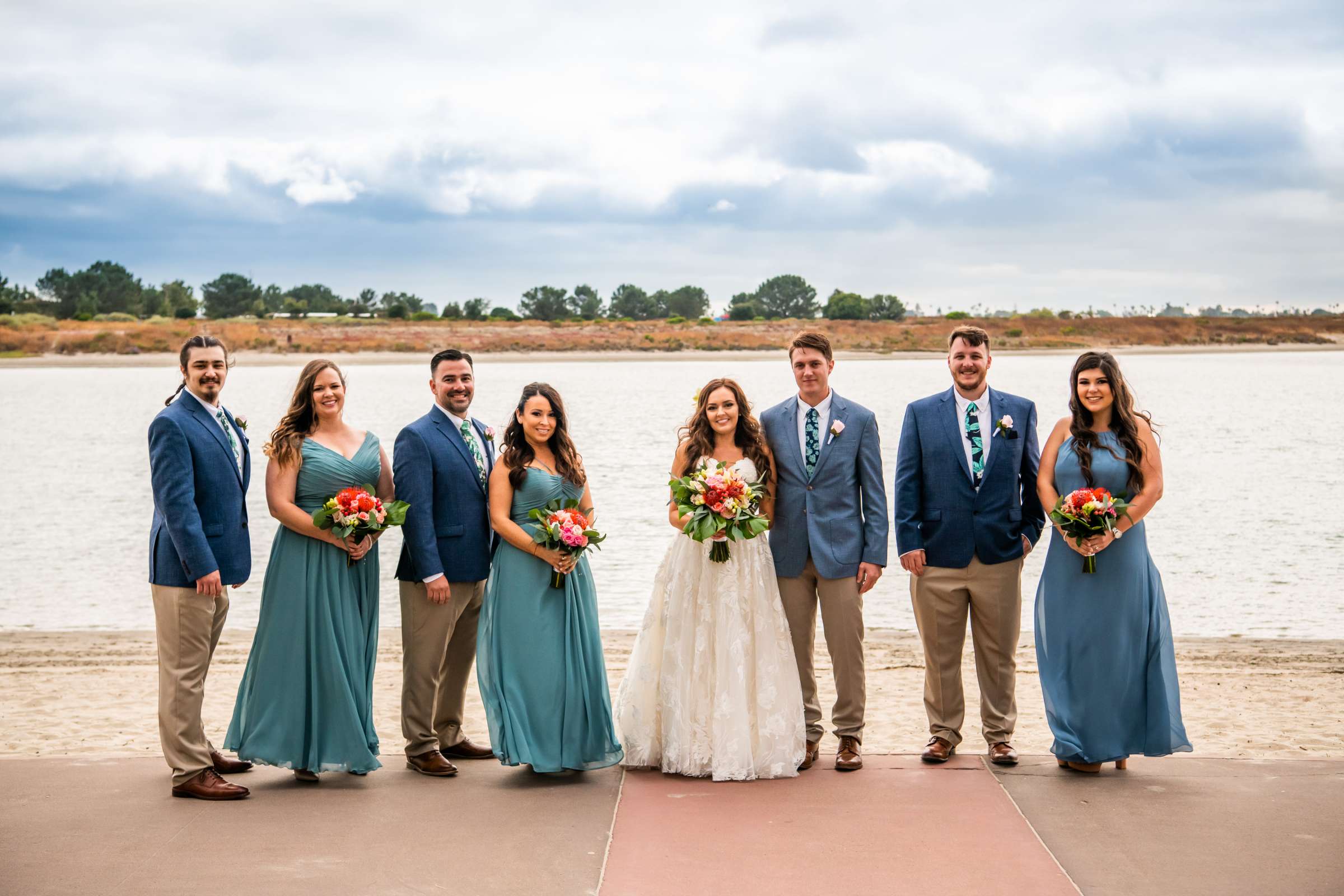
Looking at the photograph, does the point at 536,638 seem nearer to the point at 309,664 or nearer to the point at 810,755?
the point at 309,664

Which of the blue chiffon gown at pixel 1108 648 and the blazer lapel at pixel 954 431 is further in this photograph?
the blazer lapel at pixel 954 431

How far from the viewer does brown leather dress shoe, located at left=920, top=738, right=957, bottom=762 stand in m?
6.06

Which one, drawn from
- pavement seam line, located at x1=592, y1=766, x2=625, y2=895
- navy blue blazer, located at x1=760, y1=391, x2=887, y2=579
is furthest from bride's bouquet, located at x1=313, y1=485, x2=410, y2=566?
navy blue blazer, located at x1=760, y1=391, x2=887, y2=579

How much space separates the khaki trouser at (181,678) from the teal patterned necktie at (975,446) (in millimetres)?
3815

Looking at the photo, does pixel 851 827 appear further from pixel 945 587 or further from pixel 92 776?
pixel 92 776

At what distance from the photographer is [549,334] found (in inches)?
2247

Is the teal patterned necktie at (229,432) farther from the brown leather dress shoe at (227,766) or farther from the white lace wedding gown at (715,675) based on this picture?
the white lace wedding gown at (715,675)

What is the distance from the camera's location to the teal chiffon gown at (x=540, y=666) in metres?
5.80

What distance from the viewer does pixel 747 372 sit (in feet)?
222

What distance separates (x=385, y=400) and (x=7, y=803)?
1652 inches

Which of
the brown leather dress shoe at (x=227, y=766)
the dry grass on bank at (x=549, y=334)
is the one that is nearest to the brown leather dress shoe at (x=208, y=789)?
the brown leather dress shoe at (x=227, y=766)

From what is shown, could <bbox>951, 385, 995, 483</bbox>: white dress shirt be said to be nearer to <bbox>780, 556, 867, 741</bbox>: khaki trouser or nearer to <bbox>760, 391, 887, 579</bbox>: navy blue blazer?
<bbox>760, 391, 887, 579</bbox>: navy blue blazer

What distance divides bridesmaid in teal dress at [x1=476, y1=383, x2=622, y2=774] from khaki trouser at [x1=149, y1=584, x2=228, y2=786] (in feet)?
4.27

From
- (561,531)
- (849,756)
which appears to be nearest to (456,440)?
A: (561,531)
